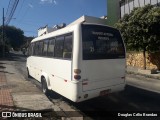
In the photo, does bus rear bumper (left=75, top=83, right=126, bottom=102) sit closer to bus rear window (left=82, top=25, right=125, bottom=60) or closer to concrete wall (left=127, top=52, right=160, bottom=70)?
bus rear window (left=82, top=25, right=125, bottom=60)

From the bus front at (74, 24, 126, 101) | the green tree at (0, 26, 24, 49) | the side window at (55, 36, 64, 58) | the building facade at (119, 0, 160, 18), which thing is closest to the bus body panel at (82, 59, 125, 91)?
the bus front at (74, 24, 126, 101)

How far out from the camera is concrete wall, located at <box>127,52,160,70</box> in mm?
20484

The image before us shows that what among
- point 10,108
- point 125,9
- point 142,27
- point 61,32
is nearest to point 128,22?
point 142,27

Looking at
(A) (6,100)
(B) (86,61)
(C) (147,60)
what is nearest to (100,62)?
(B) (86,61)

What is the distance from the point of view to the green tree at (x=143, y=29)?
18.8 meters

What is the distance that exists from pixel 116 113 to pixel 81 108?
1.46 metres

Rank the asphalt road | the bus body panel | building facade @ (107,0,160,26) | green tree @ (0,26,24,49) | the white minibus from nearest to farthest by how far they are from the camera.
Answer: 1. the white minibus
2. the bus body panel
3. the asphalt road
4. building facade @ (107,0,160,26)
5. green tree @ (0,26,24,49)

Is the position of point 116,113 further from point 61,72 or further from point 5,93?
point 5,93

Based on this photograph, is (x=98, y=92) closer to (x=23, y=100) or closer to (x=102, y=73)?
(x=102, y=73)

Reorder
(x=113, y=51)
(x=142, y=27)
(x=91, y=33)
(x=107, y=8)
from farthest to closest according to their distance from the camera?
(x=107, y=8), (x=142, y=27), (x=113, y=51), (x=91, y=33)

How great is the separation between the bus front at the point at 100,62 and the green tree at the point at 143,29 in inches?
436

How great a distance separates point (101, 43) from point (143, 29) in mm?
12172

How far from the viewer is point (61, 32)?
28.5ft

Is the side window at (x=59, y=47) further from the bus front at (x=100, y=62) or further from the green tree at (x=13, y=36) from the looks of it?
the green tree at (x=13, y=36)
